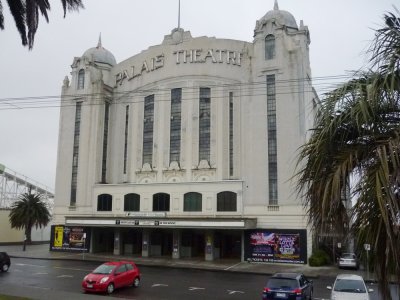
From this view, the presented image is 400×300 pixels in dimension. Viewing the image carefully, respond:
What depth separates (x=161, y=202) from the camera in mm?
47375

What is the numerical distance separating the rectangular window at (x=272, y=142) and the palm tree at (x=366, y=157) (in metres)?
37.2

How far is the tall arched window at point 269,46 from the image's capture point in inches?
1828

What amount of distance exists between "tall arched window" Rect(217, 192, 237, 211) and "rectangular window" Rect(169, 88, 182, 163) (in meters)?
7.47

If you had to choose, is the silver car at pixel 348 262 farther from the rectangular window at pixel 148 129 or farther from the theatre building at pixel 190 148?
the rectangular window at pixel 148 129

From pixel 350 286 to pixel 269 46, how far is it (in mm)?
33250

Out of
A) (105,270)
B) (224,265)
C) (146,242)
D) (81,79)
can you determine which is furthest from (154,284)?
(81,79)

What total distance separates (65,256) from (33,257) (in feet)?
10.7

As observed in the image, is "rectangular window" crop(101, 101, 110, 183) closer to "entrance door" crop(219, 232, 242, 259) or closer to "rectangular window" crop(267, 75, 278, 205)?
"entrance door" crop(219, 232, 242, 259)

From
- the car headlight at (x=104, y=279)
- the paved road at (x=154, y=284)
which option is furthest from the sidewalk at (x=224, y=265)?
the car headlight at (x=104, y=279)

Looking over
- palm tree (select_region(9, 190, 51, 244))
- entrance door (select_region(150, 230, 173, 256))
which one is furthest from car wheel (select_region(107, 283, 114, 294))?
palm tree (select_region(9, 190, 51, 244))

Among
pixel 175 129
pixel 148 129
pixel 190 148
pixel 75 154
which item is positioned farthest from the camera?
pixel 75 154

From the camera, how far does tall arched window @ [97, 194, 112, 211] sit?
5044cm

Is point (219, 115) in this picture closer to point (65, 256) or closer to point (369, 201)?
point (65, 256)

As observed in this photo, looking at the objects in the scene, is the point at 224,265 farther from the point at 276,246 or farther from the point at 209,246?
the point at 276,246
